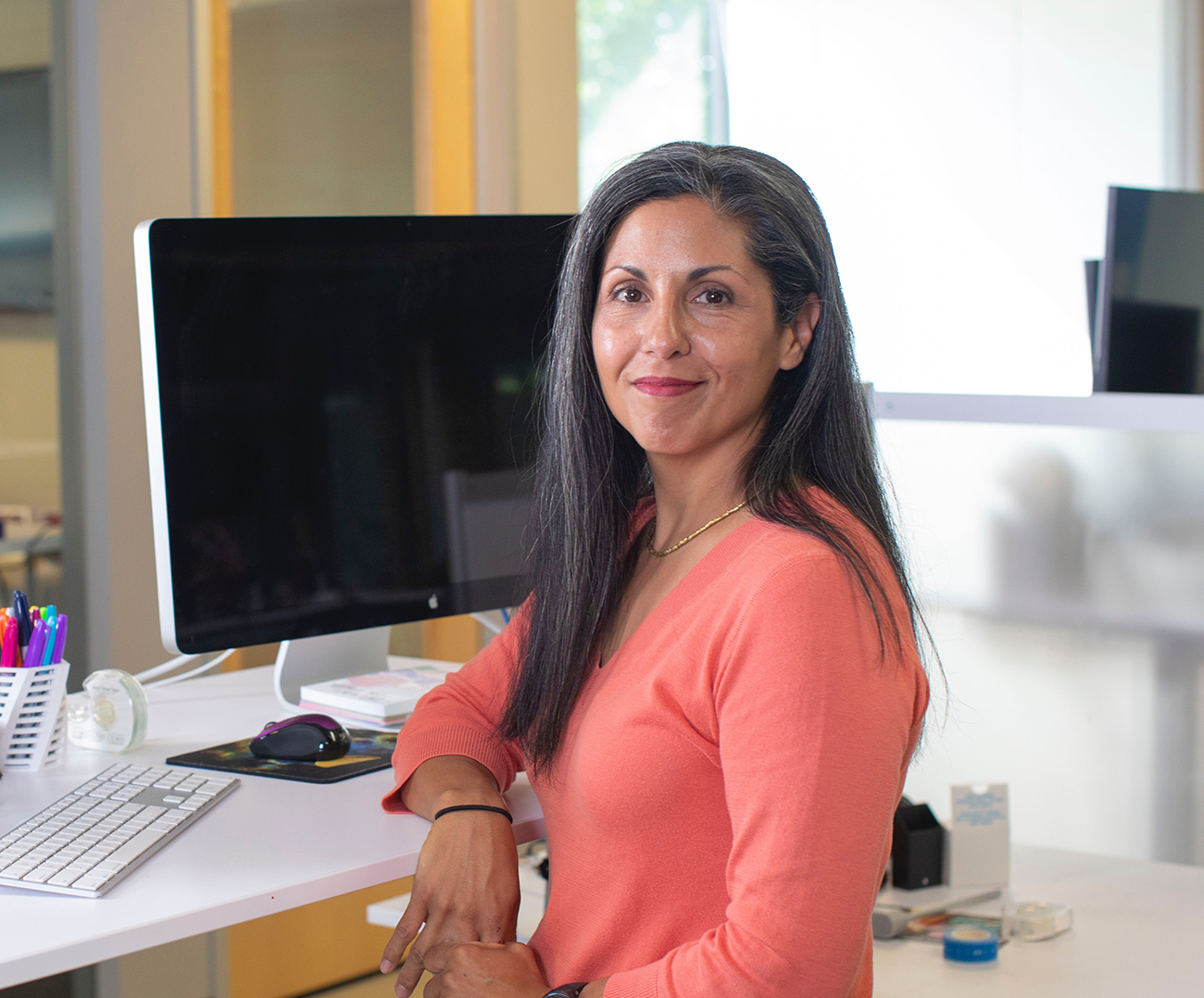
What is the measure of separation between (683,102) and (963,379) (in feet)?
4.46

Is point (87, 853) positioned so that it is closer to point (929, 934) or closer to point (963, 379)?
point (929, 934)

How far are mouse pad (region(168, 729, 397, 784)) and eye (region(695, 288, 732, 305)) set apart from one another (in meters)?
0.59

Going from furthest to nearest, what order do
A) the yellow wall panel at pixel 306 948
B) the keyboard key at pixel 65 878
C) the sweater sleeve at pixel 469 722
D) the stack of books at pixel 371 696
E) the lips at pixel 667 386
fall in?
the yellow wall panel at pixel 306 948
the stack of books at pixel 371 696
the sweater sleeve at pixel 469 722
the lips at pixel 667 386
the keyboard key at pixel 65 878

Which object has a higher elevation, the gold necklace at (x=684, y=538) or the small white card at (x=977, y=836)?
the gold necklace at (x=684, y=538)

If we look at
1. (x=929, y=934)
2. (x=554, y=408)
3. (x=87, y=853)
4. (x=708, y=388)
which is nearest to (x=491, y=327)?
(x=554, y=408)

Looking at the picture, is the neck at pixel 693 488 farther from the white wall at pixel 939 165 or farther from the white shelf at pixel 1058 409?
the white wall at pixel 939 165

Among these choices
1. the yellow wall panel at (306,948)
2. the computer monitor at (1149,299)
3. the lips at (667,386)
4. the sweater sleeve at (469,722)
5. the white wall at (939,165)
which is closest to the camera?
the lips at (667,386)

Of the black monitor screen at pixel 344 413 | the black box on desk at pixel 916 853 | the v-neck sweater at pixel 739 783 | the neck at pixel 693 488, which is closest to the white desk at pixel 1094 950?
the black box on desk at pixel 916 853

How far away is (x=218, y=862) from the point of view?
3.42 ft

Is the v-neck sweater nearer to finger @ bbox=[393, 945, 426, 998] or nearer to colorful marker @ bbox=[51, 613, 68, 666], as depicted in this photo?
finger @ bbox=[393, 945, 426, 998]

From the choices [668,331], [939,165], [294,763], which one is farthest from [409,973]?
[939,165]

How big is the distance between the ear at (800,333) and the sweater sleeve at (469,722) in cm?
42

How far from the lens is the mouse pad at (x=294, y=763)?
1260 millimetres

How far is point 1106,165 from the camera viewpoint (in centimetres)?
457
